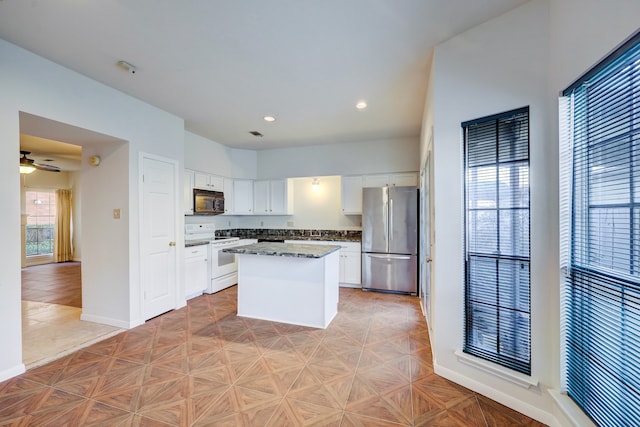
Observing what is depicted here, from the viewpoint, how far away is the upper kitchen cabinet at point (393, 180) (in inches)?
194

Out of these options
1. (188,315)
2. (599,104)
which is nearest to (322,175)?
(188,315)

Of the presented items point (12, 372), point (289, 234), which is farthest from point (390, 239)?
point (12, 372)

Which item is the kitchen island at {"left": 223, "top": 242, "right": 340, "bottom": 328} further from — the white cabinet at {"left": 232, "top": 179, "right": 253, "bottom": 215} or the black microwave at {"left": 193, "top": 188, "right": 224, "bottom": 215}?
the white cabinet at {"left": 232, "top": 179, "right": 253, "bottom": 215}

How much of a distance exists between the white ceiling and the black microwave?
147 centimetres

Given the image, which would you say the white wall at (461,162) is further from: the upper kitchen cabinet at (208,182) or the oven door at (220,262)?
the upper kitchen cabinet at (208,182)

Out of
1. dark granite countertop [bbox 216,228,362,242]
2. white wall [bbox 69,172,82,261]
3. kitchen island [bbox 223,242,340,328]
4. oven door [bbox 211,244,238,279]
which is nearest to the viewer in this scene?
kitchen island [bbox 223,242,340,328]

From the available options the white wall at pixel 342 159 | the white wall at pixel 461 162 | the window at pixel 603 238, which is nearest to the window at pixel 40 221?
the white wall at pixel 342 159

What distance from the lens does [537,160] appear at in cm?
182

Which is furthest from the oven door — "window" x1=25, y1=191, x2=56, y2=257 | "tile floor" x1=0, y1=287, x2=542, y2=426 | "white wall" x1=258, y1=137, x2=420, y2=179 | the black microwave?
"window" x1=25, y1=191, x2=56, y2=257

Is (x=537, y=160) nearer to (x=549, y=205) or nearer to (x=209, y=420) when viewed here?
(x=549, y=205)

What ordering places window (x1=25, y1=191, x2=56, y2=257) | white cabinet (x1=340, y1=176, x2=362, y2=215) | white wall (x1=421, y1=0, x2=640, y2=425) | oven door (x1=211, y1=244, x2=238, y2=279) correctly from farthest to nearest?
window (x1=25, y1=191, x2=56, y2=257), white cabinet (x1=340, y1=176, x2=362, y2=215), oven door (x1=211, y1=244, x2=238, y2=279), white wall (x1=421, y1=0, x2=640, y2=425)

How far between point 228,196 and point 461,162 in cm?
448

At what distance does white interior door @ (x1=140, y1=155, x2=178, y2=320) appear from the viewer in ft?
11.2

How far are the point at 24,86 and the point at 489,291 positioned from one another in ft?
13.6
